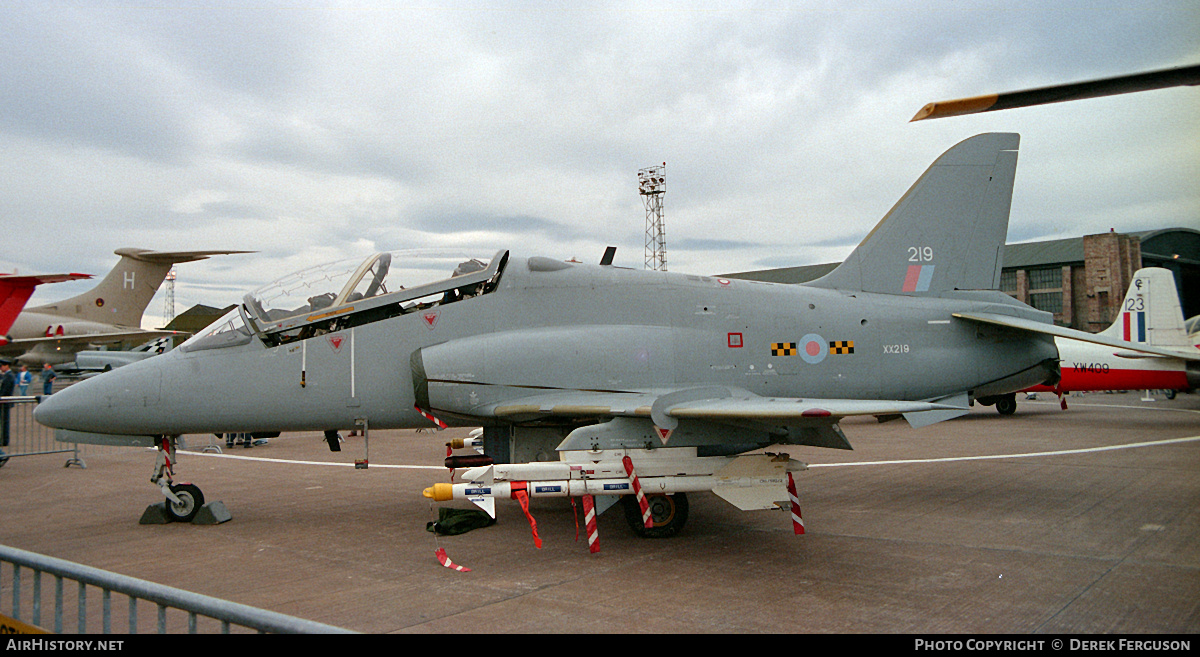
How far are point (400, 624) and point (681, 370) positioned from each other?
154 inches

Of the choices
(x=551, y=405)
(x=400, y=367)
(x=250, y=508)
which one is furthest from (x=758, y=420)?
(x=250, y=508)

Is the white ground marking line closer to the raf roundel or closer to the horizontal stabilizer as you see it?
the raf roundel

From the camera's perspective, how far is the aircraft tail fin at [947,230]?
852 centimetres

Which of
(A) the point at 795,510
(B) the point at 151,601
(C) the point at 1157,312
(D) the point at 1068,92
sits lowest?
(A) the point at 795,510

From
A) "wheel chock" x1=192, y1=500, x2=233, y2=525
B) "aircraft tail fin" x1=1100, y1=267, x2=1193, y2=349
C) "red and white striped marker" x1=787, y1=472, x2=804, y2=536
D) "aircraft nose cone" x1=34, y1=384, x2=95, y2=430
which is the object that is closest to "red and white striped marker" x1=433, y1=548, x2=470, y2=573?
"red and white striped marker" x1=787, y1=472, x2=804, y2=536

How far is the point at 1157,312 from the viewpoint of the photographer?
1800cm

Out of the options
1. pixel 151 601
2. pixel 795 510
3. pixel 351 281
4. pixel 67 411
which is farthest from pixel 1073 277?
pixel 151 601

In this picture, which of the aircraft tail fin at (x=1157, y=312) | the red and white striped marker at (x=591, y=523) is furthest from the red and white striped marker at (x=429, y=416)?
the aircraft tail fin at (x=1157, y=312)

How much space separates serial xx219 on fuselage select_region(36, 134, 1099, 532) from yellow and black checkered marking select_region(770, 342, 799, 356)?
0.01 m

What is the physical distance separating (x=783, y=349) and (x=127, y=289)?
26.3 meters

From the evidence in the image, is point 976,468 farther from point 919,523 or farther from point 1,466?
point 1,466

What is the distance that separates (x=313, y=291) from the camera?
730cm

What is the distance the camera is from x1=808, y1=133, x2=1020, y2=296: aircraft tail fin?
8.52 metres

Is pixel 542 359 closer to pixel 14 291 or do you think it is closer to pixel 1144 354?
pixel 14 291
